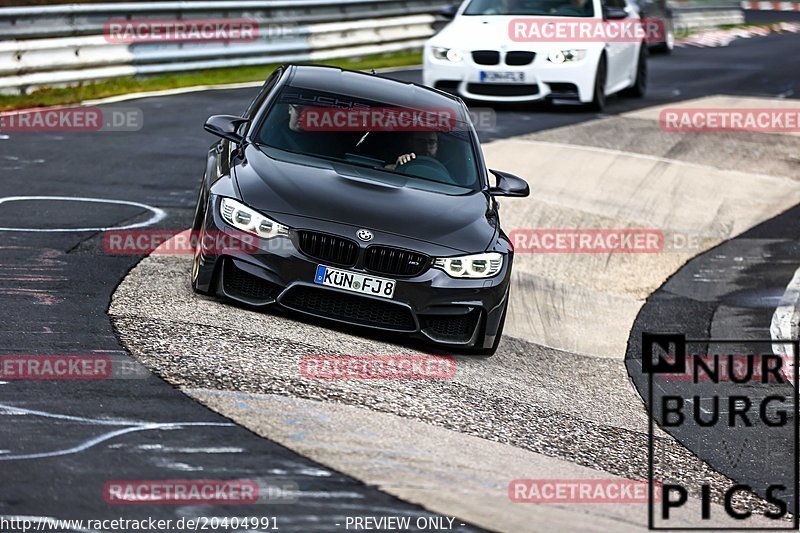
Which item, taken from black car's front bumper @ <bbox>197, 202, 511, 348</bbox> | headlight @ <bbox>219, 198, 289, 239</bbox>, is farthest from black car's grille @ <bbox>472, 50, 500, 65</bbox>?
headlight @ <bbox>219, 198, 289, 239</bbox>

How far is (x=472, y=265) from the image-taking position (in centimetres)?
805

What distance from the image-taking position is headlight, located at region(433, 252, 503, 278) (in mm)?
7961

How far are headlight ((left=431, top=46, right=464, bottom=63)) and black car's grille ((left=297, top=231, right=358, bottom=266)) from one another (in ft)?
33.3

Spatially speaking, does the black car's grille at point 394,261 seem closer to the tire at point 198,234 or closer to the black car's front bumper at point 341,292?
the black car's front bumper at point 341,292

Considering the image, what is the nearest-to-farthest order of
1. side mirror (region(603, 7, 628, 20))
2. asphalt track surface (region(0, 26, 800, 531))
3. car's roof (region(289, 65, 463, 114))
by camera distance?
asphalt track surface (region(0, 26, 800, 531)) → car's roof (region(289, 65, 463, 114)) → side mirror (region(603, 7, 628, 20))

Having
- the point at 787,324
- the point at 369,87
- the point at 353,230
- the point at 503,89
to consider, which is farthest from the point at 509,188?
the point at 503,89

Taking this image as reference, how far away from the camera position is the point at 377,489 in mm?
5578

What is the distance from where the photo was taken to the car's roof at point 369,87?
938cm

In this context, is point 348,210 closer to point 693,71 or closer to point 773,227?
point 773,227

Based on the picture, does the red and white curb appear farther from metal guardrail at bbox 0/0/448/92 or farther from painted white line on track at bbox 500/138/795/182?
painted white line on track at bbox 500/138/795/182

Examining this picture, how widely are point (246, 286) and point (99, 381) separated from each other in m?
1.60

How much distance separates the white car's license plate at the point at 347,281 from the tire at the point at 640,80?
13.8m

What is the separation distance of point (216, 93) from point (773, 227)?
8118mm

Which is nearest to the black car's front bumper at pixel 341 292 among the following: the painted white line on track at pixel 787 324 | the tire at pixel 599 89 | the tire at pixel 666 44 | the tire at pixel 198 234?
the tire at pixel 198 234
